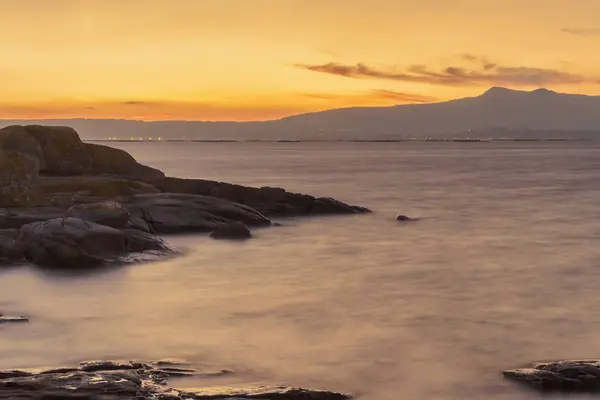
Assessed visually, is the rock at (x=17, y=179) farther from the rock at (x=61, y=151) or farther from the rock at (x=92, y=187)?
the rock at (x=61, y=151)

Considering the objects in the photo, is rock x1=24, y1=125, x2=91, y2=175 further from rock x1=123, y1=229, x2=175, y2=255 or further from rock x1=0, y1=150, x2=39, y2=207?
rock x1=123, y1=229, x2=175, y2=255

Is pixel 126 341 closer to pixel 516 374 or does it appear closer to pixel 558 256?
pixel 516 374

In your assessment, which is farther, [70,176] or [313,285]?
[70,176]

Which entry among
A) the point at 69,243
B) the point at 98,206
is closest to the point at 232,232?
the point at 98,206

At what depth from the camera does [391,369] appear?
13375 mm

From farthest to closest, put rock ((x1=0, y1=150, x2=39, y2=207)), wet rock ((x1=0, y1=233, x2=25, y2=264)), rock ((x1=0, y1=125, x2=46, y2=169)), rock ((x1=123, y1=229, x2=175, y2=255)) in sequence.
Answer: rock ((x1=0, y1=125, x2=46, y2=169)) < rock ((x1=0, y1=150, x2=39, y2=207)) < rock ((x1=123, y1=229, x2=175, y2=255)) < wet rock ((x1=0, y1=233, x2=25, y2=264))

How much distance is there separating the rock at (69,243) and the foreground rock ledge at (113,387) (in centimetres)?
1076

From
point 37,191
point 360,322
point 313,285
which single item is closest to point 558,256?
point 313,285

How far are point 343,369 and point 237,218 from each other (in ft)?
67.8

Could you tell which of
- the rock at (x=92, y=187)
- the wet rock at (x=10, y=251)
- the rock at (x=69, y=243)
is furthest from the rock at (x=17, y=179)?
the rock at (x=69, y=243)

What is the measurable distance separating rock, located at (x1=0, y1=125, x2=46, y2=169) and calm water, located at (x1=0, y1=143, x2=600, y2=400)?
429 inches

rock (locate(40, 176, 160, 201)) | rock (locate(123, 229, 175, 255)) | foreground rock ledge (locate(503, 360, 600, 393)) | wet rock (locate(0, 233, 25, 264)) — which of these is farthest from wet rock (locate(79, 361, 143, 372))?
rock (locate(40, 176, 160, 201))

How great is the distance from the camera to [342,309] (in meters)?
18.5

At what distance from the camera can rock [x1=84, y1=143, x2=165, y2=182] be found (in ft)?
130
